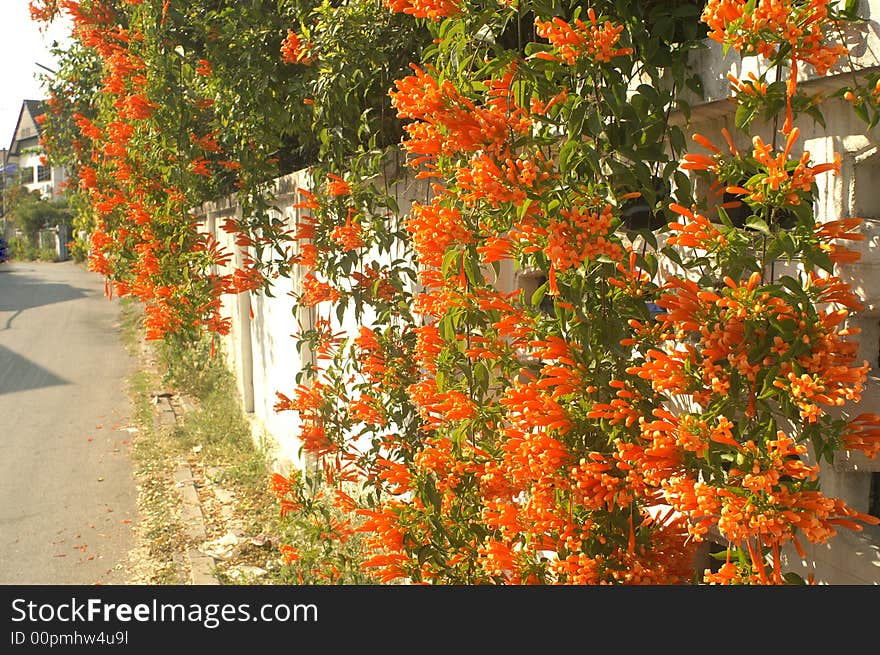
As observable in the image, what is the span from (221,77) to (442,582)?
3.88 metres

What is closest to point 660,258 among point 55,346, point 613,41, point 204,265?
point 613,41

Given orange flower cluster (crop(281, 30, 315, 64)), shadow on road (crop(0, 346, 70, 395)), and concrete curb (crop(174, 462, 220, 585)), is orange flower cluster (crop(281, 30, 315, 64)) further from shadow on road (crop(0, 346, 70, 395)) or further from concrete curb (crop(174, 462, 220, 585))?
shadow on road (crop(0, 346, 70, 395))

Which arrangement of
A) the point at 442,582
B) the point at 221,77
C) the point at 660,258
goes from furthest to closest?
1. the point at 221,77
2. the point at 442,582
3. the point at 660,258

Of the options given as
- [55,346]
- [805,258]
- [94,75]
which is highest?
[94,75]

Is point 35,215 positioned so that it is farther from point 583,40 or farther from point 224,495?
point 583,40

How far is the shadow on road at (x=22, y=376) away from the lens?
38.3 ft

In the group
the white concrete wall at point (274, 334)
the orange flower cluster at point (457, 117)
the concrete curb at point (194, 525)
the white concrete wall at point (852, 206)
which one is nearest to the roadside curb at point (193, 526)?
the concrete curb at point (194, 525)

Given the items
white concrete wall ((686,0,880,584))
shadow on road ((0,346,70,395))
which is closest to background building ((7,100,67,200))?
→ shadow on road ((0,346,70,395))

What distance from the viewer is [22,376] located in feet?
40.4

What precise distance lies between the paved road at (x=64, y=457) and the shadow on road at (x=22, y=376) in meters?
0.01

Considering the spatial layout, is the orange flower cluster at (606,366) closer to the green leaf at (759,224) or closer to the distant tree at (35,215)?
the green leaf at (759,224)

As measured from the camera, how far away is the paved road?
20.0 ft

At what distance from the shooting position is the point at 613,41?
1.94 meters

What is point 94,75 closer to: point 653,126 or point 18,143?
point 653,126
